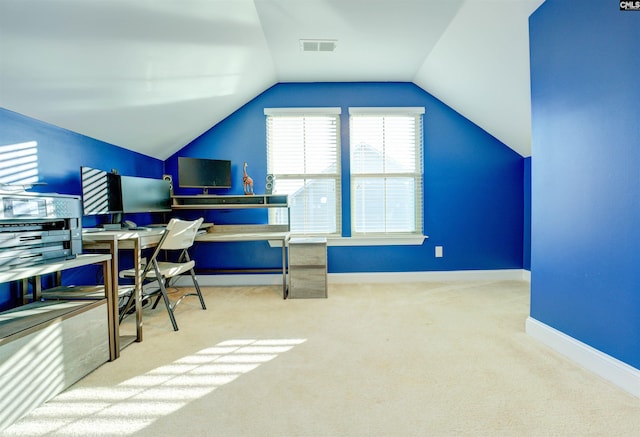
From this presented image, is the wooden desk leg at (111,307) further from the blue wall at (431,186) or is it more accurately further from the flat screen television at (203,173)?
the blue wall at (431,186)

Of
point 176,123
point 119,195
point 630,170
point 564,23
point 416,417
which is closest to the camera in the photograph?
point 416,417

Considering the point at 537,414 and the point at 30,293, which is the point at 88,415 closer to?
the point at 30,293

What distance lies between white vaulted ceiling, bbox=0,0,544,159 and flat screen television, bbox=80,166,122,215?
372 millimetres

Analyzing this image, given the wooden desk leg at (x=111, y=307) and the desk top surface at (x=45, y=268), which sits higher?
the desk top surface at (x=45, y=268)

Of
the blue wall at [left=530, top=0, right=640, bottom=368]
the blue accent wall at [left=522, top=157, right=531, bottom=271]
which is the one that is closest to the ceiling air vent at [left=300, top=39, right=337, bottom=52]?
the blue wall at [left=530, top=0, right=640, bottom=368]

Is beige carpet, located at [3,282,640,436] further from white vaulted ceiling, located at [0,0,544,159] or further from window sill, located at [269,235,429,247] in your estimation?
white vaulted ceiling, located at [0,0,544,159]

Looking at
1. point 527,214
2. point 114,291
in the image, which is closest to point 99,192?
point 114,291

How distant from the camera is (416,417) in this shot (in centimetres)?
130

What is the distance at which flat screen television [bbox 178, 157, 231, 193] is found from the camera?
10.8 feet

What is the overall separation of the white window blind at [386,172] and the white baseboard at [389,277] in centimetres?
53

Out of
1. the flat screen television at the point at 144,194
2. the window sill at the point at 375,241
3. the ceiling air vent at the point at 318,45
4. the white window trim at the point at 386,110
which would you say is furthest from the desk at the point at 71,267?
the white window trim at the point at 386,110

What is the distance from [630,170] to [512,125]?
197 cm

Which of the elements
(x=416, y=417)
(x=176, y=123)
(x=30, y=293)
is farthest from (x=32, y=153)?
(x=416, y=417)

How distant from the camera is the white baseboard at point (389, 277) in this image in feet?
11.9
